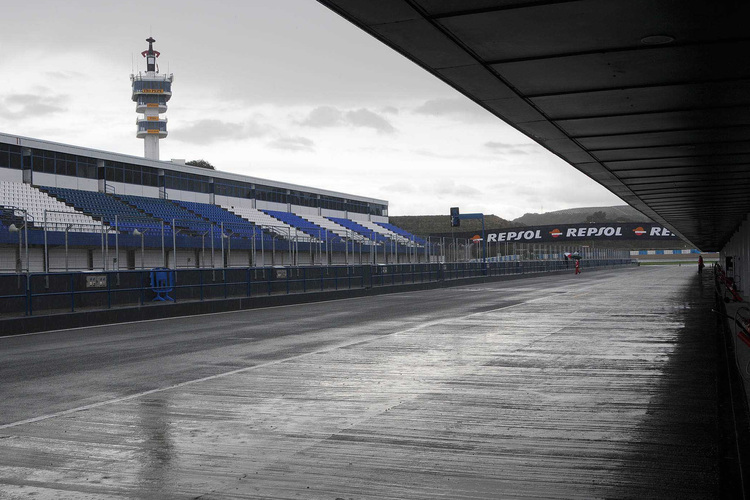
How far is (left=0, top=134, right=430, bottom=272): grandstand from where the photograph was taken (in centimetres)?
2569

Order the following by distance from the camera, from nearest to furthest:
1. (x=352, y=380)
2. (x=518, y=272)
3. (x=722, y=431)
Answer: (x=722, y=431) < (x=352, y=380) < (x=518, y=272)

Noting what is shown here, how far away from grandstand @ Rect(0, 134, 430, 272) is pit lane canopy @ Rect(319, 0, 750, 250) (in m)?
14.9

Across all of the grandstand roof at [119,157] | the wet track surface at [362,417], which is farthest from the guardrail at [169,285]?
the grandstand roof at [119,157]

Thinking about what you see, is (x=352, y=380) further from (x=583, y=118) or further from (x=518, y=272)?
(x=518, y=272)

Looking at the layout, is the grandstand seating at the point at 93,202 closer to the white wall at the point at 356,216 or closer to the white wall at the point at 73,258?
the white wall at the point at 73,258

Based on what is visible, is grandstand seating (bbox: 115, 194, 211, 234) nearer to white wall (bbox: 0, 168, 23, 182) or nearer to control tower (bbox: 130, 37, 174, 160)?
white wall (bbox: 0, 168, 23, 182)

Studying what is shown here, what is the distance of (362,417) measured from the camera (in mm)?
7555

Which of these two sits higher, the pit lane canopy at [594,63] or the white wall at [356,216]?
the white wall at [356,216]

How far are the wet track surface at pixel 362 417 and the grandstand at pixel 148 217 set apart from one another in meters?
10.3

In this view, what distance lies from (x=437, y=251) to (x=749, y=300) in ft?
80.4

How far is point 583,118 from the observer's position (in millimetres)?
8797

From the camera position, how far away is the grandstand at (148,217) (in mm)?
25688

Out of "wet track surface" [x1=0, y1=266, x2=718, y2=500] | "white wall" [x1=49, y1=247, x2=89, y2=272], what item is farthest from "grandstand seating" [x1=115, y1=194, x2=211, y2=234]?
"wet track surface" [x1=0, y1=266, x2=718, y2=500]

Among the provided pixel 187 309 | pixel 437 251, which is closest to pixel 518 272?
pixel 437 251
